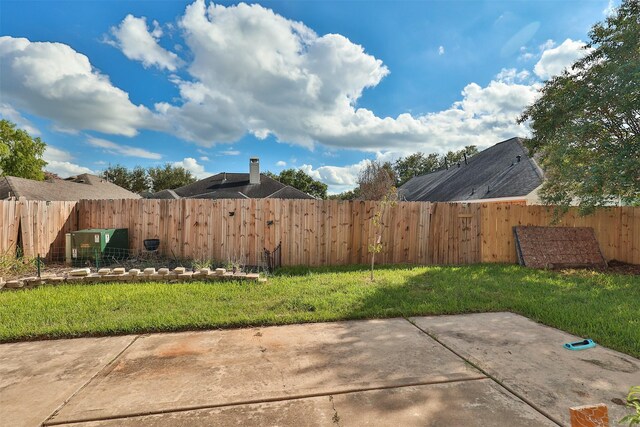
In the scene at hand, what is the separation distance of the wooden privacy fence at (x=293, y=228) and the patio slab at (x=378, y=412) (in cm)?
539

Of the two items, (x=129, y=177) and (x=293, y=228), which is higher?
(x=129, y=177)

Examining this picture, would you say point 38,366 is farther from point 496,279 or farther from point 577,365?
Answer: point 496,279

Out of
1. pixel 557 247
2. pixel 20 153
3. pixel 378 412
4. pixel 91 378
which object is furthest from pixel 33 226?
pixel 20 153

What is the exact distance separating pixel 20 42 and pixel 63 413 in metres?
10.5

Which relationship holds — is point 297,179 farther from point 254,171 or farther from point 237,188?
point 237,188

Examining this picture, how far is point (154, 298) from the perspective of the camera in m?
4.73

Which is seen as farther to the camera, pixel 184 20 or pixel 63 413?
pixel 184 20

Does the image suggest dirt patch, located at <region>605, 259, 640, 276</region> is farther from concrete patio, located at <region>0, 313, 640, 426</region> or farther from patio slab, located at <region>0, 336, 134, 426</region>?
patio slab, located at <region>0, 336, 134, 426</region>

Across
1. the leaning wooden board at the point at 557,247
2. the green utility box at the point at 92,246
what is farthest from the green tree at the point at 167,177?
the leaning wooden board at the point at 557,247

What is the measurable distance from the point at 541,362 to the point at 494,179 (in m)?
13.4

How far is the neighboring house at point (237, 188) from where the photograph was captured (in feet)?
74.0

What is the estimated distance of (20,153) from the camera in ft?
82.5

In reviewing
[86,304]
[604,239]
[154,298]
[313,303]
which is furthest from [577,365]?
[604,239]

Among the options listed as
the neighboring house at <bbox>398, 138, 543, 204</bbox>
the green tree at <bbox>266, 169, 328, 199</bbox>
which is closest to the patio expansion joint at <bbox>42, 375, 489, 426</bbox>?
the neighboring house at <bbox>398, 138, 543, 204</bbox>
